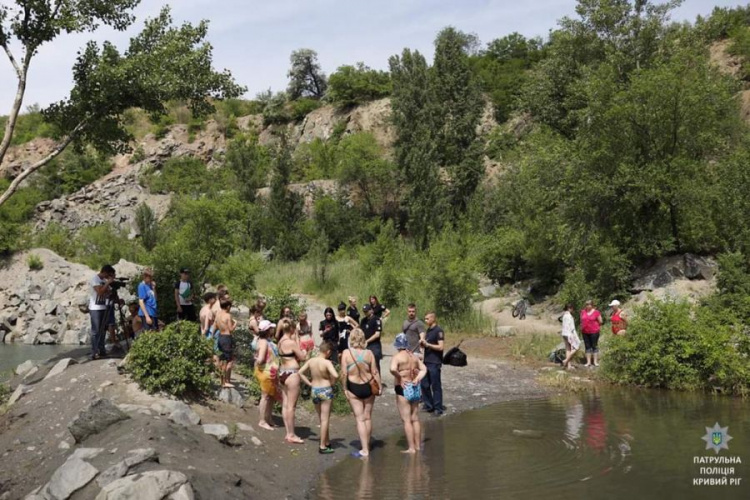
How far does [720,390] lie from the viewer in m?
13.6

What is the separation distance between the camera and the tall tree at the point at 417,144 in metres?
40.5

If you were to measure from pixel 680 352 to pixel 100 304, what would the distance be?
39.8ft

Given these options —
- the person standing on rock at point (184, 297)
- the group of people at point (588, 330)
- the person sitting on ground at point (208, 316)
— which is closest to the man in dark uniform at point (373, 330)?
the person sitting on ground at point (208, 316)

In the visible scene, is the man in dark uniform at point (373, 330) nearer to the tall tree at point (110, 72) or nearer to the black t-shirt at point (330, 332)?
the black t-shirt at point (330, 332)

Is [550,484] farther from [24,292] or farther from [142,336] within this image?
[24,292]

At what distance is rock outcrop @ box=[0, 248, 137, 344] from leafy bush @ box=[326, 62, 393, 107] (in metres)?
39.9

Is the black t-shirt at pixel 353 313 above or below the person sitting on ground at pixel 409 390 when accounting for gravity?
above

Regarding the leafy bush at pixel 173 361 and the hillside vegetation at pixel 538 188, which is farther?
the hillside vegetation at pixel 538 188

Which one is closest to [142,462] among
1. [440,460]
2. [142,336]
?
[142,336]

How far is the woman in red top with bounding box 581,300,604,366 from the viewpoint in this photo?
15.9 m

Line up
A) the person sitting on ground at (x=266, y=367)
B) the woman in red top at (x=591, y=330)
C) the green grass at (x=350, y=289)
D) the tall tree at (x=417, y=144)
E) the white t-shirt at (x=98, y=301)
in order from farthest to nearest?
the tall tree at (x=417, y=144), the green grass at (x=350, y=289), the woman in red top at (x=591, y=330), the white t-shirt at (x=98, y=301), the person sitting on ground at (x=266, y=367)

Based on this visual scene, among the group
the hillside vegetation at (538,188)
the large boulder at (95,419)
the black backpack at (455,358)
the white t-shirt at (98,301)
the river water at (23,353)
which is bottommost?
the river water at (23,353)

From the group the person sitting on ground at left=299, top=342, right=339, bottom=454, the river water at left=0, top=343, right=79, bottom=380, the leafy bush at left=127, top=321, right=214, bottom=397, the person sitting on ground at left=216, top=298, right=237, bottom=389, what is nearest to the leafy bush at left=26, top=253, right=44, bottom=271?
the river water at left=0, top=343, right=79, bottom=380

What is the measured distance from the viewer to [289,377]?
9.94 meters
